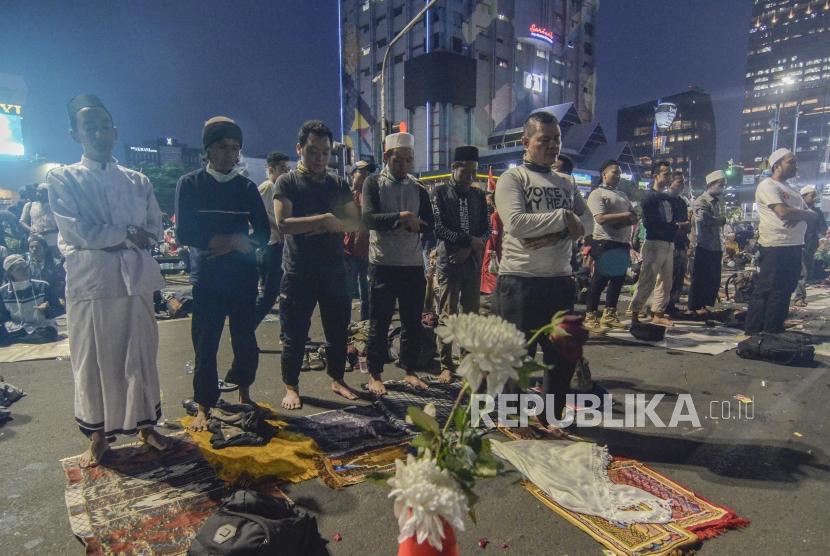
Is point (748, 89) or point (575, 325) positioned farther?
point (748, 89)

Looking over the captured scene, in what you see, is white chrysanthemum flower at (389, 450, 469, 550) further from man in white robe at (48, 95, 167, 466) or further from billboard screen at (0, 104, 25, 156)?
billboard screen at (0, 104, 25, 156)

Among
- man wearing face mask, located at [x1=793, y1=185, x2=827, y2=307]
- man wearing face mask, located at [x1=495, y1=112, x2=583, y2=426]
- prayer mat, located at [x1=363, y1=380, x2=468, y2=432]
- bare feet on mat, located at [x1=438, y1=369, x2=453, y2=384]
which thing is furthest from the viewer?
man wearing face mask, located at [x1=793, y1=185, x2=827, y2=307]

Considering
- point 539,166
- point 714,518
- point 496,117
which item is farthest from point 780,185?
point 496,117

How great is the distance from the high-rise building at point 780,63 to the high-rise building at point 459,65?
94.3m

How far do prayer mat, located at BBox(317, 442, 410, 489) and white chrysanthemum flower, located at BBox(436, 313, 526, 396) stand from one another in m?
1.93

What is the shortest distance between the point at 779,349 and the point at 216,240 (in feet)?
20.4

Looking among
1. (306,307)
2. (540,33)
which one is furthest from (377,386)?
(540,33)

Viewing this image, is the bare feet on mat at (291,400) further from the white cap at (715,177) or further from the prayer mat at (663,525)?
the white cap at (715,177)

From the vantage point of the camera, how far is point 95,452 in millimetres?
2992

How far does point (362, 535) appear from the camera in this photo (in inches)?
88.9

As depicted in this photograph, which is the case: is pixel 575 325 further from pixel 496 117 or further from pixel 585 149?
pixel 496 117

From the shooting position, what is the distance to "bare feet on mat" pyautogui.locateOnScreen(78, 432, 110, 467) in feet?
9.76

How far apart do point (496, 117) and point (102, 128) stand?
47371 mm

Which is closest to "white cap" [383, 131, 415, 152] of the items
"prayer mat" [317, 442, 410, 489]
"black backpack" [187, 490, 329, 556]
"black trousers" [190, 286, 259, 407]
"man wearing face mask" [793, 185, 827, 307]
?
"black trousers" [190, 286, 259, 407]
